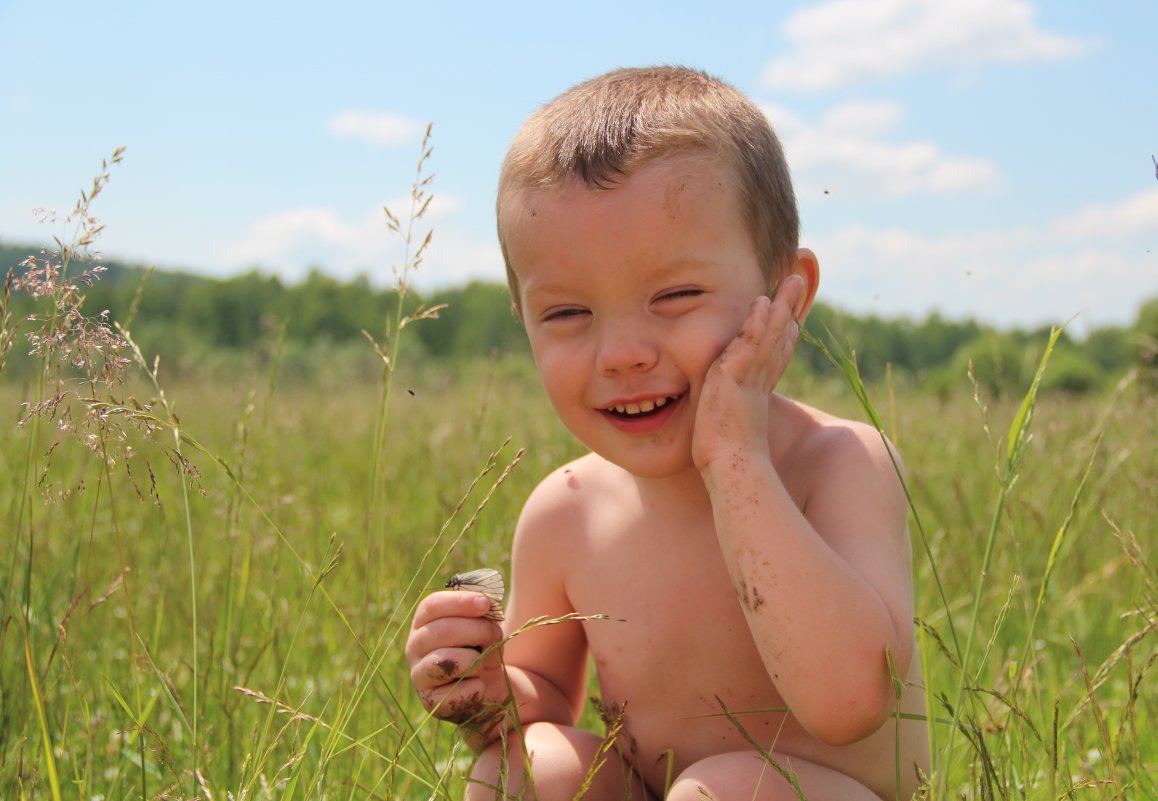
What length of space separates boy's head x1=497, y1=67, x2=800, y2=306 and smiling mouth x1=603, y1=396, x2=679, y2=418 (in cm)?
29

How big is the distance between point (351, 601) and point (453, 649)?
131cm

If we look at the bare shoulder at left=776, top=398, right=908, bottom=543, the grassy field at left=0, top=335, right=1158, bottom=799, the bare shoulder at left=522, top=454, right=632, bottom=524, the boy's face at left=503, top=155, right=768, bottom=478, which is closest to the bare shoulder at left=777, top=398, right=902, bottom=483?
the bare shoulder at left=776, top=398, right=908, bottom=543

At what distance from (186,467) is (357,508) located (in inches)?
109

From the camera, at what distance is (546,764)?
168 cm

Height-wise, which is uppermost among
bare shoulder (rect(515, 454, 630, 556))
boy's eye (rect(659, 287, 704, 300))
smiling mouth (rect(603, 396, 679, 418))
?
boy's eye (rect(659, 287, 704, 300))

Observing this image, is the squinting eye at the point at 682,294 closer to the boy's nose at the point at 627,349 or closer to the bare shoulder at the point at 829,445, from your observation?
the boy's nose at the point at 627,349

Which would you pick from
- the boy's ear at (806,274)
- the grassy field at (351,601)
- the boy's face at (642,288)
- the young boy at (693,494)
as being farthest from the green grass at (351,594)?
the boy's ear at (806,274)

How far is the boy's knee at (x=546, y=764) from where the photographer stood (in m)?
1.65

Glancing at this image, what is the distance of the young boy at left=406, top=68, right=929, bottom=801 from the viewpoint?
1.41m

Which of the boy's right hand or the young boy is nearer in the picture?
the young boy

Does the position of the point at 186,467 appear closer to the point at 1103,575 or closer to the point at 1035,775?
the point at 1035,775

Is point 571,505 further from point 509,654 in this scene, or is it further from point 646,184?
point 646,184

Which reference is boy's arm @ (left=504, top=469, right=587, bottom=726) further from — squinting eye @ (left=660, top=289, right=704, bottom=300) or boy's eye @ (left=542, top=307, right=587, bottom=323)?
squinting eye @ (left=660, top=289, right=704, bottom=300)

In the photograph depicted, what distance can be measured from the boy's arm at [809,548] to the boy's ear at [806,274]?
0.54 ft
